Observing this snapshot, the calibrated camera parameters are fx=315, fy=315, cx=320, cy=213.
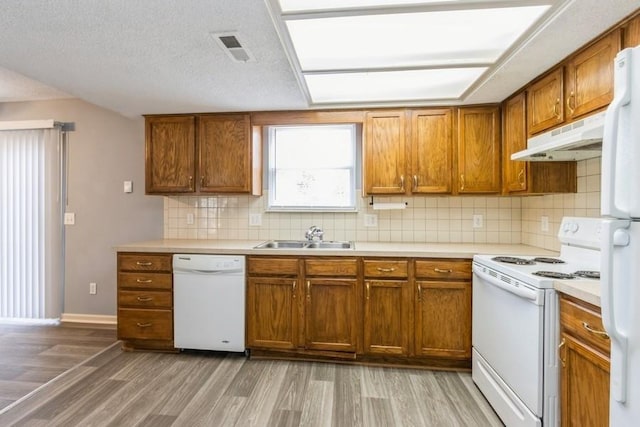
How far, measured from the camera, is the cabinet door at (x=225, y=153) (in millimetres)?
2922

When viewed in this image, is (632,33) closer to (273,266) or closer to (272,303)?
(273,266)

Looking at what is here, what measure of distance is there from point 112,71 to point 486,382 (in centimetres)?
320

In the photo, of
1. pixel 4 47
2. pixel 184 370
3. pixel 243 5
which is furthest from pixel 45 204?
pixel 243 5

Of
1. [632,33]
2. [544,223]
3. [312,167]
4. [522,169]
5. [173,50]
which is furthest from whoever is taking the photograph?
[312,167]

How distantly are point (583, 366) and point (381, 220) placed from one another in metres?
1.90

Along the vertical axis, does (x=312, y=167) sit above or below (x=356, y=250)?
above

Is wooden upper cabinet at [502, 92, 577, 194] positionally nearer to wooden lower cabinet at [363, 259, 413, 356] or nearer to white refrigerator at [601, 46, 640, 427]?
wooden lower cabinet at [363, 259, 413, 356]

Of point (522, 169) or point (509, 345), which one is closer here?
point (509, 345)

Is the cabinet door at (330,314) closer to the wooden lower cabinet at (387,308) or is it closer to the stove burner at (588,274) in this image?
the wooden lower cabinet at (387,308)

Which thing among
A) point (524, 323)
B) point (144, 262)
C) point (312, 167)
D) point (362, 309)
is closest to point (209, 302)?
point (144, 262)

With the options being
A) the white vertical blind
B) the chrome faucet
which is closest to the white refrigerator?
the chrome faucet

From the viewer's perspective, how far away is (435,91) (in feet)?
8.18

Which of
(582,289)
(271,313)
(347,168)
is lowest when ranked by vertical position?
(271,313)

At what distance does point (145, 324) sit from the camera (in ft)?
8.68
